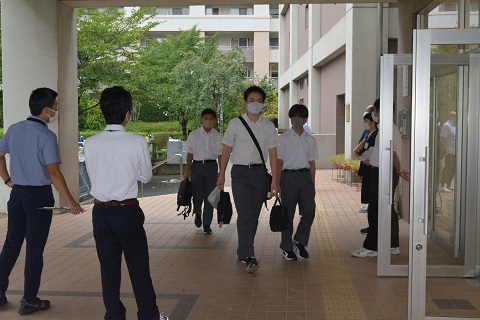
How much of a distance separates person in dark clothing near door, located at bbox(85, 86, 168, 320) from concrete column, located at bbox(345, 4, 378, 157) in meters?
12.2

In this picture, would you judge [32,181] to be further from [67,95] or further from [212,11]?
[212,11]

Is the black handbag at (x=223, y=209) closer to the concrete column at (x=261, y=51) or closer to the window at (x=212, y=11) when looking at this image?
the concrete column at (x=261, y=51)

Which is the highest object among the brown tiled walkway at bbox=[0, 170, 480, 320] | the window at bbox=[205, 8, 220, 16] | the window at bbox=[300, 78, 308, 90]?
the window at bbox=[205, 8, 220, 16]

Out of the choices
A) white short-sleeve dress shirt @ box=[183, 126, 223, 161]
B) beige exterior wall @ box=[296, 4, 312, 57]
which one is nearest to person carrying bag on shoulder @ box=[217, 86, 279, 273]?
white short-sleeve dress shirt @ box=[183, 126, 223, 161]

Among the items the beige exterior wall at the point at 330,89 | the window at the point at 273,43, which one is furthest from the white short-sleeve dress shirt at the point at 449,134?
the window at the point at 273,43

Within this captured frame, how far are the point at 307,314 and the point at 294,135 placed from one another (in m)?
2.33

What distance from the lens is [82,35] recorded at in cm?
1778

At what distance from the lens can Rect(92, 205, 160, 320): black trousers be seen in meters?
4.02

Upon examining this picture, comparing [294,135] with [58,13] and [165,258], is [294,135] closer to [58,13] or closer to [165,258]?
[165,258]

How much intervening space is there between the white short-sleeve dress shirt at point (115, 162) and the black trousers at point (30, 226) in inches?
40.7

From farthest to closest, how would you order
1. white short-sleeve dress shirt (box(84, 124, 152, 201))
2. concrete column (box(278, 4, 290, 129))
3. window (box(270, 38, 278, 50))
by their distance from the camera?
window (box(270, 38, 278, 50)), concrete column (box(278, 4, 290, 129)), white short-sleeve dress shirt (box(84, 124, 152, 201))

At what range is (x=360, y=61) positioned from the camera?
1577 cm

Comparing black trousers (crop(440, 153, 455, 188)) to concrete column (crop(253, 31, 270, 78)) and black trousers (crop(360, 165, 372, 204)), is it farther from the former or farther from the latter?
concrete column (crop(253, 31, 270, 78))

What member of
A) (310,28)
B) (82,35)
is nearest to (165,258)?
Result: (82,35)
